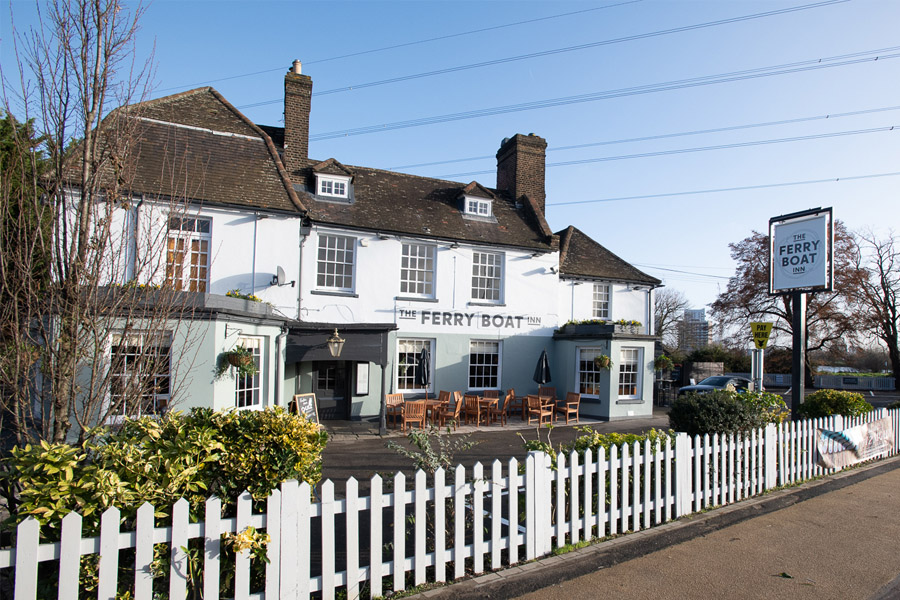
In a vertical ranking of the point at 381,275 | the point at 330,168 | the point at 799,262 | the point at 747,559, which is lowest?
the point at 747,559

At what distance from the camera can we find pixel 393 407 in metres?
15.0

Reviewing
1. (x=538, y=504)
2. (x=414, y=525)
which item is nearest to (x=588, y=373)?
(x=538, y=504)

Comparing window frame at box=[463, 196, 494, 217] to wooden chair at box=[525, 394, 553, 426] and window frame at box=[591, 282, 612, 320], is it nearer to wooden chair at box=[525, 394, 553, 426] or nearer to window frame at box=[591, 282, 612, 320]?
window frame at box=[591, 282, 612, 320]

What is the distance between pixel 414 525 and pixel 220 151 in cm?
1325

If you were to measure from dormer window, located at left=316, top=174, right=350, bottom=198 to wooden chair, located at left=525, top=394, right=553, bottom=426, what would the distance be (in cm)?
885

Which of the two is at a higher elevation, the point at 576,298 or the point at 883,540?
the point at 576,298

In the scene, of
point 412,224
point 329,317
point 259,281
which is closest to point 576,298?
point 412,224

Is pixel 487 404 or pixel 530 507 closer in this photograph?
pixel 530 507

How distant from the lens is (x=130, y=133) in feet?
14.6

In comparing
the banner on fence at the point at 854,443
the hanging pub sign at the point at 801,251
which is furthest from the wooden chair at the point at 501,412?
the banner on fence at the point at 854,443

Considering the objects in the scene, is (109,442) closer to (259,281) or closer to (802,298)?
(259,281)

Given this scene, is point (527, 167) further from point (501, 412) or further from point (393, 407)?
point (393, 407)

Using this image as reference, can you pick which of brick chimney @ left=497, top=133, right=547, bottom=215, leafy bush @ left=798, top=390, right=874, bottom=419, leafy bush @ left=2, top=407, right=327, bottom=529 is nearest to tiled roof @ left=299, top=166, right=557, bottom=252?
brick chimney @ left=497, top=133, right=547, bottom=215

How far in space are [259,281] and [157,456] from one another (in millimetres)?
10687
